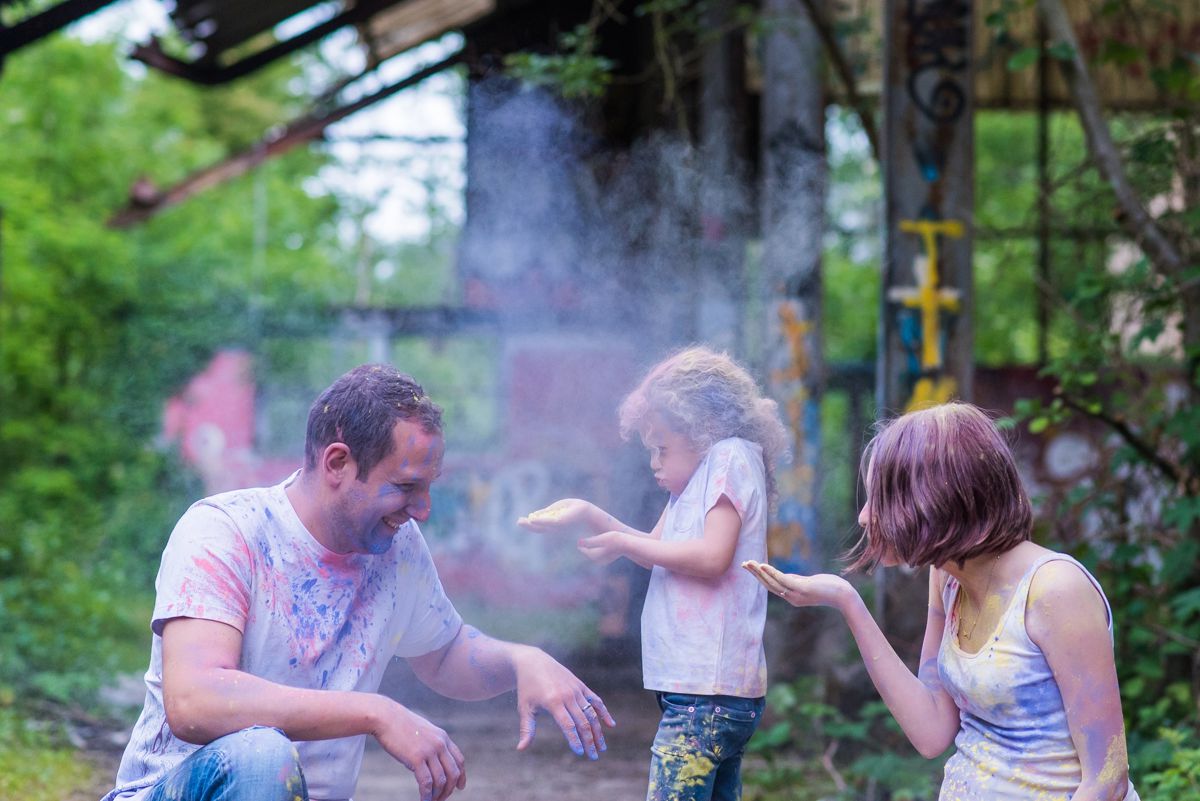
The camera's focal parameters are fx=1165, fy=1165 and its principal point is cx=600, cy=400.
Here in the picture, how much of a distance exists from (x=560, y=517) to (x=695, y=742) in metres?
0.62

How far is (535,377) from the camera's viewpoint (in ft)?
31.4

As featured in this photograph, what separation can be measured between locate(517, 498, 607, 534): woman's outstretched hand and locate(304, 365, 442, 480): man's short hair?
1.28ft

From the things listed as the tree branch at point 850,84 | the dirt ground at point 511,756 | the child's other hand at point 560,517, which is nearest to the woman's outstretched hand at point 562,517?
the child's other hand at point 560,517

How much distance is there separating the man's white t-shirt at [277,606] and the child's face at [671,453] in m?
0.73

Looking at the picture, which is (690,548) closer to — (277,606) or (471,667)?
(471,667)

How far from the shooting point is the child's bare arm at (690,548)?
9.08 feet

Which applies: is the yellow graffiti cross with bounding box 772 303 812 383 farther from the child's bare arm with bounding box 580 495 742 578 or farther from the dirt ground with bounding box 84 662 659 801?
the child's bare arm with bounding box 580 495 742 578

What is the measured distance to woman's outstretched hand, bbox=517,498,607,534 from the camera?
8.96 feet

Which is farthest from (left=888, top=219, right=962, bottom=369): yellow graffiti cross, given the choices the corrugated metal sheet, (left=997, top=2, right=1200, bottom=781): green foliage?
the corrugated metal sheet

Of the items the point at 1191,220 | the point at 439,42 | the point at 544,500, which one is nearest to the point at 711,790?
the point at 1191,220

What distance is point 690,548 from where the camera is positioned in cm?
280

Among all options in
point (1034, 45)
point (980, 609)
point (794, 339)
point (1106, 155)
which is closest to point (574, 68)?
point (794, 339)

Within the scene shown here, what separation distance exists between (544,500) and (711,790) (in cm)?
660

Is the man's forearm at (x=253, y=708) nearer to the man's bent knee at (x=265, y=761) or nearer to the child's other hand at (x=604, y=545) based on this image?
the man's bent knee at (x=265, y=761)
